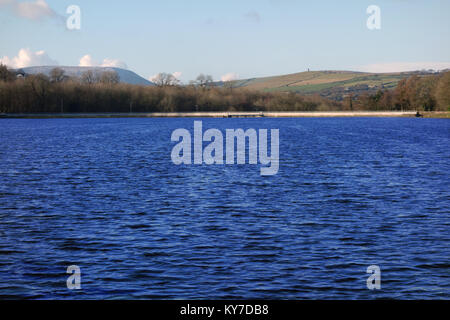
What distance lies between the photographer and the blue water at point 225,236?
709 inches

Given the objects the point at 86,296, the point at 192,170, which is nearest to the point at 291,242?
the point at 86,296

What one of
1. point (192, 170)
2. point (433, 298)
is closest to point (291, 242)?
point (433, 298)

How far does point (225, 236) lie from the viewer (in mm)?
24219

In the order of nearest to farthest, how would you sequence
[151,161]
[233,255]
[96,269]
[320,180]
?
[96,269], [233,255], [320,180], [151,161]

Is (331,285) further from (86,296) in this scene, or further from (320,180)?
(320,180)

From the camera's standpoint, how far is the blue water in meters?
18.0

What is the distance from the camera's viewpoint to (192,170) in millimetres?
52375

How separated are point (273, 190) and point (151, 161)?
88.4ft

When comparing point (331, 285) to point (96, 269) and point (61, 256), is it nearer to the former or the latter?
point (96, 269)

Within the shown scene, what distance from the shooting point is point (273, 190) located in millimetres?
38438

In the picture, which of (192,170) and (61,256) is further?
(192,170)

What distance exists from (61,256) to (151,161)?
42.0 metres

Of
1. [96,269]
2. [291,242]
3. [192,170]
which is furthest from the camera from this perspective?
[192,170]

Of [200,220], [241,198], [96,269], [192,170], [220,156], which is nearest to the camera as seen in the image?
[96,269]
